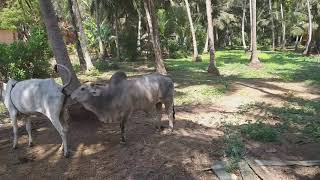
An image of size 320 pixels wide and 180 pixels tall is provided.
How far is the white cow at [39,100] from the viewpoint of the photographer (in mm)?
7652

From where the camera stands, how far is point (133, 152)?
786 cm

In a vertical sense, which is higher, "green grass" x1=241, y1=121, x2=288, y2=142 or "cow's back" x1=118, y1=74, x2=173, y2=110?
"cow's back" x1=118, y1=74, x2=173, y2=110

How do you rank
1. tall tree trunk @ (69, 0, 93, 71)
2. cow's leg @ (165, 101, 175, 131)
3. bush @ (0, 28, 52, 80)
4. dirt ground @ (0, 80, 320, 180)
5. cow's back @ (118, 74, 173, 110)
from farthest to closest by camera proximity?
1. tall tree trunk @ (69, 0, 93, 71)
2. bush @ (0, 28, 52, 80)
3. cow's leg @ (165, 101, 175, 131)
4. cow's back @ (118, 74, 173, 110)
5. dirt ground @ (0, 80, 320, 180)

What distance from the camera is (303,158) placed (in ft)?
28.2

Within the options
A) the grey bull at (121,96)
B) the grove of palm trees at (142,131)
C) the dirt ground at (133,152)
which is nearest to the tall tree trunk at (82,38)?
the grove of palm trees at (142,131)

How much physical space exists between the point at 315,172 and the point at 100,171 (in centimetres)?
385

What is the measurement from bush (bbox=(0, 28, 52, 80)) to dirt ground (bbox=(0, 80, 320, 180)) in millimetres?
8423

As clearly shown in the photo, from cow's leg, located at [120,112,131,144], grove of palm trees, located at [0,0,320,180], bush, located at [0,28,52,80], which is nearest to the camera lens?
grove of palm trees, located at [0,0,320,180]

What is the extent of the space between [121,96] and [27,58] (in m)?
13.0

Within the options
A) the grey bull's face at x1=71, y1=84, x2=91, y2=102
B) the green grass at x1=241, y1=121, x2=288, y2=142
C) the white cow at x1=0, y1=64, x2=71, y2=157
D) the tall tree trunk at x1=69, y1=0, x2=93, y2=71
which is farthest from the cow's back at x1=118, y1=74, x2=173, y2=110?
the tall tree trunk at x1=69, y1=0, x2=93, y2=71

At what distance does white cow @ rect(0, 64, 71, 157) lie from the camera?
7.65 meters

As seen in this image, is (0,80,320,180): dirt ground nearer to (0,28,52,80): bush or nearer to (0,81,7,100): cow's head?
(0,81,7,100): cow's head

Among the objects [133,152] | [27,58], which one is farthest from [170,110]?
[27,58]

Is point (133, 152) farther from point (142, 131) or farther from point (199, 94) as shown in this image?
point (199, 94)
